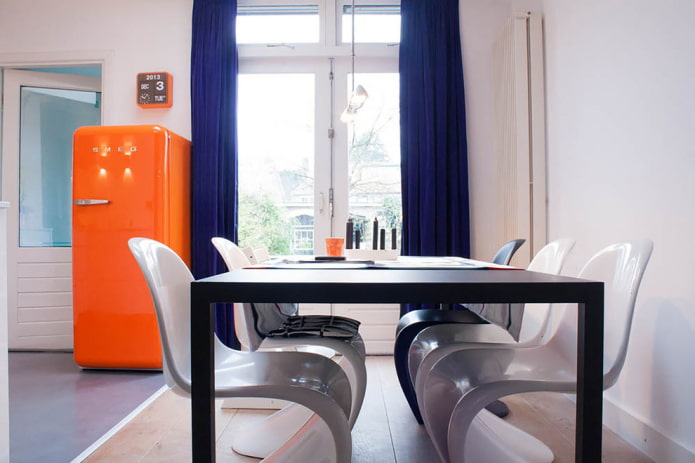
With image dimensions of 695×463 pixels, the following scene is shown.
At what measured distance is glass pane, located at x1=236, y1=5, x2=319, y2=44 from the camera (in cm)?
335

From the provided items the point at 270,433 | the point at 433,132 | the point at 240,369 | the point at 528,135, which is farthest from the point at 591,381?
the point at 433,132

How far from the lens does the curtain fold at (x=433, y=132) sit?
314cm

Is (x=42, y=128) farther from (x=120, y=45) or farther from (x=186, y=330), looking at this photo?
(x=186, y=330)

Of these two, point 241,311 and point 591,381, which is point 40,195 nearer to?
point 241,311

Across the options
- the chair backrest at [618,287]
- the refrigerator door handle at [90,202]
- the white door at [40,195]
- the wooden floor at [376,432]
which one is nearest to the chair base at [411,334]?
the wooden floor at [376,432]

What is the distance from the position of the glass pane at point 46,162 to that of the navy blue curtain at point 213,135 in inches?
47.9

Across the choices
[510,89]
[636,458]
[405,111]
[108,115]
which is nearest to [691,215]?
[636,458]

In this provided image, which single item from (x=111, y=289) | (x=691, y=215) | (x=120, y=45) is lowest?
(x=111, y=289)

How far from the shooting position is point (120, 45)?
10.9 ft

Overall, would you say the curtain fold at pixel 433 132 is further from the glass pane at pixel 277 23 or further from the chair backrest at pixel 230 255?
the chair backrest at pixel 230 255

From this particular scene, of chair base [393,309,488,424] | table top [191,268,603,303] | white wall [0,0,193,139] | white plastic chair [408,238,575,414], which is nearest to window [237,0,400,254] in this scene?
white wall [0,0,193,139]

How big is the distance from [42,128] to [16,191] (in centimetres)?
57

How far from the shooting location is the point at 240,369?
4.08 ft

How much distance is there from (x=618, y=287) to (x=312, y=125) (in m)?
2.67
